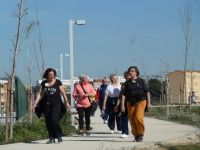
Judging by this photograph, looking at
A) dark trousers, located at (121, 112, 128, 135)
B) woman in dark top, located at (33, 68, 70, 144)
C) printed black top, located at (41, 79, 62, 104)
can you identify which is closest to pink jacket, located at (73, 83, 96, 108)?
dark trousers, located at (121, 112, 128, 135)

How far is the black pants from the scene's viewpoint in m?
14.0

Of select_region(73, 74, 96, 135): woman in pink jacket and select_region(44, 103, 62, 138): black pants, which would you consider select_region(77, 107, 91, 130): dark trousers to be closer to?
select_region(73, 74, 96, 135): woman in pink jacket

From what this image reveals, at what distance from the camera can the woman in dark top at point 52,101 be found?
14.1 metres

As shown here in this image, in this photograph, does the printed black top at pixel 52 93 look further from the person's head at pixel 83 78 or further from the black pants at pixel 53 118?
the person's head at pixel 83 78

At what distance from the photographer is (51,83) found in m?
14.3

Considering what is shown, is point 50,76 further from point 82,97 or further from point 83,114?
point 83,114

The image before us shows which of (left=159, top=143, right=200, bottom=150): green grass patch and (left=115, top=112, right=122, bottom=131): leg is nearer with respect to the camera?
(left=159, top=143, right=200, bottom=150): green grass patch

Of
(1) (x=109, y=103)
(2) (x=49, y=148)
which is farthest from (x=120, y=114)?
(2) (x=49, y=148)

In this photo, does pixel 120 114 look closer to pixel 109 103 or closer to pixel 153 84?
pixel 109 103

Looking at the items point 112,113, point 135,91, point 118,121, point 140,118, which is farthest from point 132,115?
point 112,113

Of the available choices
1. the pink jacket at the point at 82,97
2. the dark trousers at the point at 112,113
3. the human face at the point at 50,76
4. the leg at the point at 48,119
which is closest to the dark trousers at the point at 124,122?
the dark trousers at the point at 112,113

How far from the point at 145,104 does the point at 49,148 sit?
264 centimetres

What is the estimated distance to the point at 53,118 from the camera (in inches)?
553

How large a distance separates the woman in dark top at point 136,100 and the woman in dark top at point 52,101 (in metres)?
1.55
